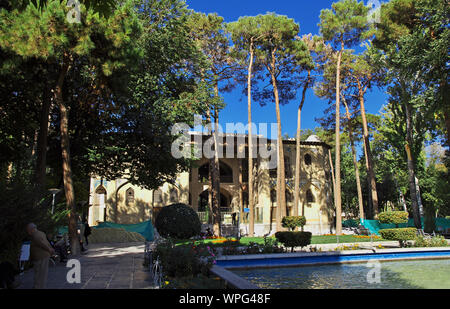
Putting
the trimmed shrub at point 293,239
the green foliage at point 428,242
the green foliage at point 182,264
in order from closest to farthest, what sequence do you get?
the green foliage at point 182,264
the trimmed shrub at point 293,239
the green foliage at point 428,242

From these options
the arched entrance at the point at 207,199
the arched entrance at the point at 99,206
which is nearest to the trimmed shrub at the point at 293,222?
the arched entrance at the point at 207,199

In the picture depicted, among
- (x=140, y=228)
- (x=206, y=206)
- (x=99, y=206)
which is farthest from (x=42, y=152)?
(x=206, y=206)

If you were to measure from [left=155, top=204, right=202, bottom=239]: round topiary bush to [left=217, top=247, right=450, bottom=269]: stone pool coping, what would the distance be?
5.03 metres

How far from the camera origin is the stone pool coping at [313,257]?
10.9 metres

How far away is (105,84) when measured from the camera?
42.6 ft

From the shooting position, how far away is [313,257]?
11.7 m

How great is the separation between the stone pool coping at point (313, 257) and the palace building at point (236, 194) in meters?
13.6

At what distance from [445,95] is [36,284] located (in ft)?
60.7

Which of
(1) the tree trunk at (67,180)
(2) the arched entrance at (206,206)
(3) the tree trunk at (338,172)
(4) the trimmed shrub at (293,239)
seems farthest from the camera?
(2) the arched entrance at (206,206)

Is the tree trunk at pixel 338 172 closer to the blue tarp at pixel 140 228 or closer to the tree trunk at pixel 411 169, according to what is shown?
the tree trunk at pixel 411 169

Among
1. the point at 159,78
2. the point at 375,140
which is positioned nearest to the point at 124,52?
the point at 159,78

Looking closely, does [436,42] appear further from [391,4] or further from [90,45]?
[90,45]

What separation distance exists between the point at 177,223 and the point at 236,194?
48.1 feet

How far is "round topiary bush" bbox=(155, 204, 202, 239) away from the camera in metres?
15.5
